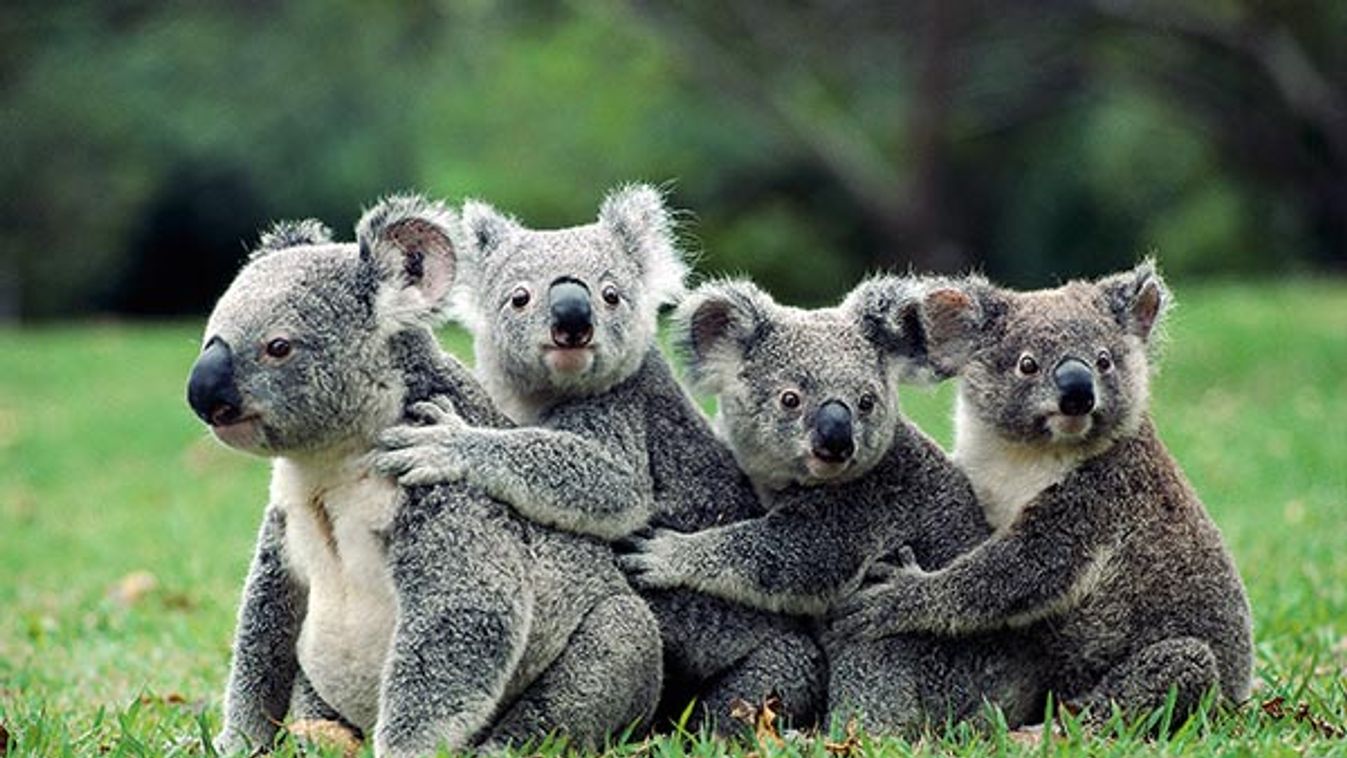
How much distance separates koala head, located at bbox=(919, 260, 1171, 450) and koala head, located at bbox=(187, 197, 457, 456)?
5.53 ft

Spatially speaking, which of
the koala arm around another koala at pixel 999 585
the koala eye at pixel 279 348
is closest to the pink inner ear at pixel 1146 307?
the koala arm around another koala at pixel 999 585

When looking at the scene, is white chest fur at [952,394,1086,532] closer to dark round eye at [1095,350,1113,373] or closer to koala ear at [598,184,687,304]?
dark round eye at [1095,350,1113,373]

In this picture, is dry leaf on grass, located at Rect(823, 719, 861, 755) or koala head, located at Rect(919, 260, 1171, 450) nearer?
dry leaf on grass, located at Rect(823, 719, 861, 755)

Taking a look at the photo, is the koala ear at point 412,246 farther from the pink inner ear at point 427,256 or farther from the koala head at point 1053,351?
the koala head at point 1053,351

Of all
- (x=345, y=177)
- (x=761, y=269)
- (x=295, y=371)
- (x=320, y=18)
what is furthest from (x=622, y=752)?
(x=320, y=18)

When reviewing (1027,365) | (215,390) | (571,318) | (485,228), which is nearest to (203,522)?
(485,228)

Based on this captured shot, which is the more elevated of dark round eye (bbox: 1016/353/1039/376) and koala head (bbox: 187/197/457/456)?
dark round eye (bbox: 1016/353/1039/376)

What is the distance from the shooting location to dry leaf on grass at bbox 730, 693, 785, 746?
5.70 m

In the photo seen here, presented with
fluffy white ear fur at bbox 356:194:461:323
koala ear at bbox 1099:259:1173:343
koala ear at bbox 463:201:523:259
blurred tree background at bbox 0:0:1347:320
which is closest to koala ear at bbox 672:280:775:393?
koala ear at bbox 463:201:523:259

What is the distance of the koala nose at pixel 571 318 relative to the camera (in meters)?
5.99

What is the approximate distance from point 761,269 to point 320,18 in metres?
12.1

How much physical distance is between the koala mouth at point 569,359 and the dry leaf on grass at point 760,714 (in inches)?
44.4

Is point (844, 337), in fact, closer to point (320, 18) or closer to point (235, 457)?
point (235, 457)

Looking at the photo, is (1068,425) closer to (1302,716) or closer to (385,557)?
(1302,716)
